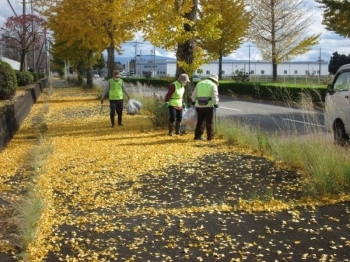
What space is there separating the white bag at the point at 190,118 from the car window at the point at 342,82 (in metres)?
3.67

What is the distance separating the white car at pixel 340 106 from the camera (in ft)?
36.5

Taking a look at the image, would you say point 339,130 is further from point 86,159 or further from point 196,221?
point 196,221

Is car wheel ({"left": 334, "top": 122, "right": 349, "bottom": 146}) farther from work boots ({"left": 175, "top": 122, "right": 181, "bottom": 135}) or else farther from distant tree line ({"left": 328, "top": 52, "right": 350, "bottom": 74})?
distant tree line ({"left": 328, "top": 52, "right": 350, "bottom": 74})

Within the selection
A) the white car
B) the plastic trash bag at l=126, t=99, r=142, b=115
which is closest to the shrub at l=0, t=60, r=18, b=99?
the plastic trash bag at l=126, t=99, r=142, b=115

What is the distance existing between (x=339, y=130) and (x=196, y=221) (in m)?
6.30

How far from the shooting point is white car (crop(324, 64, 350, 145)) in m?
11.1

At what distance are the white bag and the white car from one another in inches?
140

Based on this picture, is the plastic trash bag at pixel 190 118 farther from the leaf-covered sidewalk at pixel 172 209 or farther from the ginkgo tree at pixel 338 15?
the ginkgo tree at pixel 338 15

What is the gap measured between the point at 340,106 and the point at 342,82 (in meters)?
0.62

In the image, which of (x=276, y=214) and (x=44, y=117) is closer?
(x=276, y=214)

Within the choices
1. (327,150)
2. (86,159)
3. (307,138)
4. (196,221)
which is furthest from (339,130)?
(196,221)

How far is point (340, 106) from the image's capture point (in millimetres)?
11484

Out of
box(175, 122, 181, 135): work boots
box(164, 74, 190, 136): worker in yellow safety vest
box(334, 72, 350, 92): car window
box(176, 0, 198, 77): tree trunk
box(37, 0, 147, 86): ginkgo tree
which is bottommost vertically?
box(175, 122, 181, 135): work boots

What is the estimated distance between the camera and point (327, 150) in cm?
812
